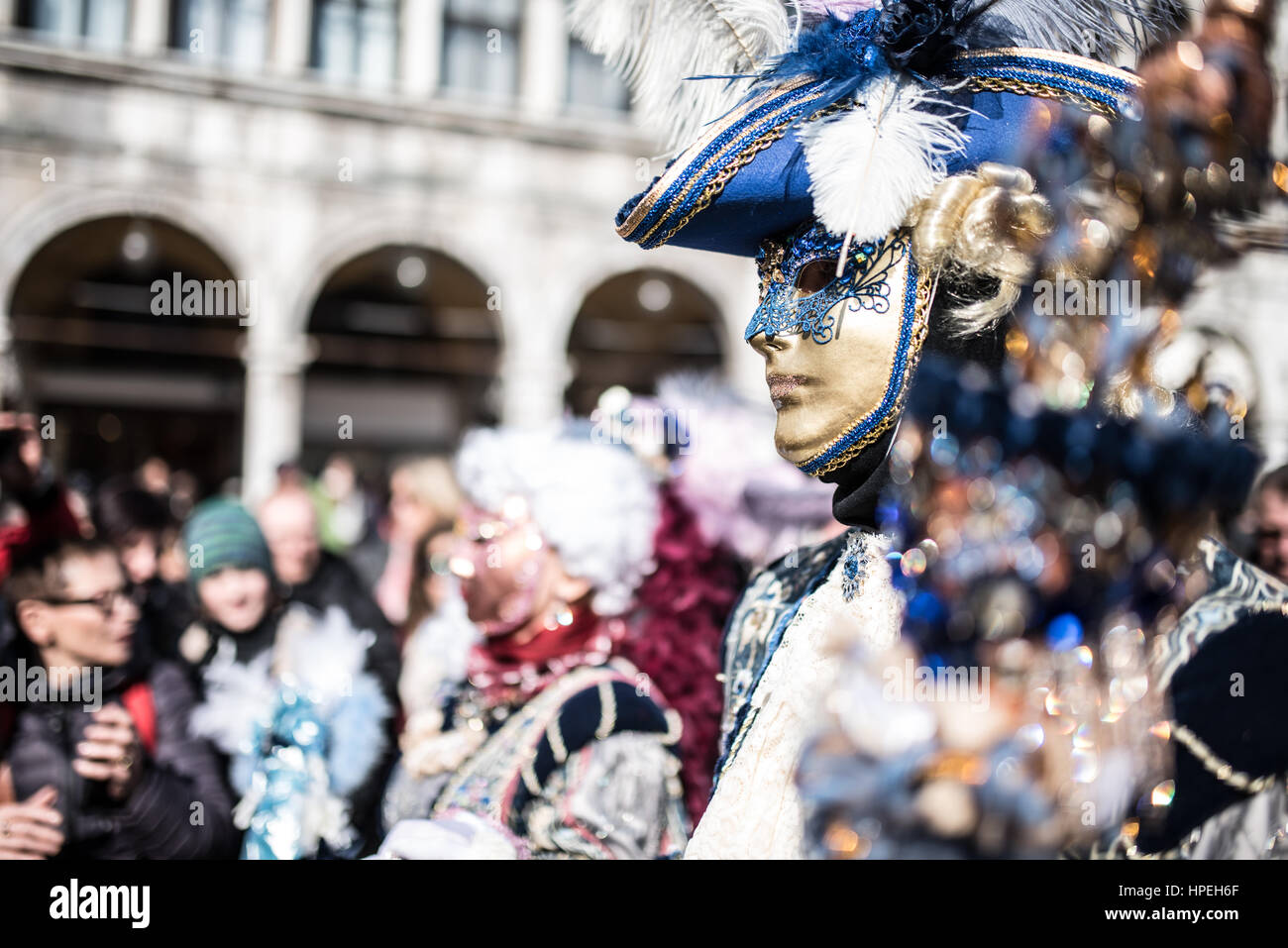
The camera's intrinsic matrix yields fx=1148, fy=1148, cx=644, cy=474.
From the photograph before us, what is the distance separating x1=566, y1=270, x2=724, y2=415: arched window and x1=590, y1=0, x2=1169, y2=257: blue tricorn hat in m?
15.1

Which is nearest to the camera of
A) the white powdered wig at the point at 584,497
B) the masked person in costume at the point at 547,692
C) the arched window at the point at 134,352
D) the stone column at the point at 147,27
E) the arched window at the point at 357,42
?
the masked person in costume at the point at 547,692

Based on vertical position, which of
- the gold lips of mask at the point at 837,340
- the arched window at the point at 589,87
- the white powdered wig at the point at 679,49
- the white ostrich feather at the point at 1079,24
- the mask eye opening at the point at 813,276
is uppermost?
the arched window at the point at 589,87

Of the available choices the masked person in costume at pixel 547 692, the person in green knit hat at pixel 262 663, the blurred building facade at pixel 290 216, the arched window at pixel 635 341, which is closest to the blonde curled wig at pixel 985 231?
the masked person in costume at pixel 547 692

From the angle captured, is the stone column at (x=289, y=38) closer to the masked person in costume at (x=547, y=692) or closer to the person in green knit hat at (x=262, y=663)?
the person in green knit hat at (x=262, y=663)

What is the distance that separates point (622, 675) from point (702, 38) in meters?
1.63

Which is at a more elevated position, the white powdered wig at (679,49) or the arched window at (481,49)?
the arched window at (481,49)

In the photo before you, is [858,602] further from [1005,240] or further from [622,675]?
[622,675]

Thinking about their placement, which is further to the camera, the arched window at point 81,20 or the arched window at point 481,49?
the arched window at point 481,49

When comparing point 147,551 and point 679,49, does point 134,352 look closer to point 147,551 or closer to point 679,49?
point 147,551

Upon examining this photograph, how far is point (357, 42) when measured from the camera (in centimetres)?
1405

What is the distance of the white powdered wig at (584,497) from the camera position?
121 inches

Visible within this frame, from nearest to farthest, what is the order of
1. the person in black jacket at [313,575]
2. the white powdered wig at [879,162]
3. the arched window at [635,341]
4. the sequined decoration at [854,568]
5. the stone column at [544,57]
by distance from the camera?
the white powdered wig at [879,162], the sequined decoration at [854,568], the person in black jacket at [313,575], the stone column at [544,57], the arched window at [635,341]

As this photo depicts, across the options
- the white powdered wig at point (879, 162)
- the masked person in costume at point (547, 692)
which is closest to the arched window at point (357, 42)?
the masked person in costume at point (547, 692)
